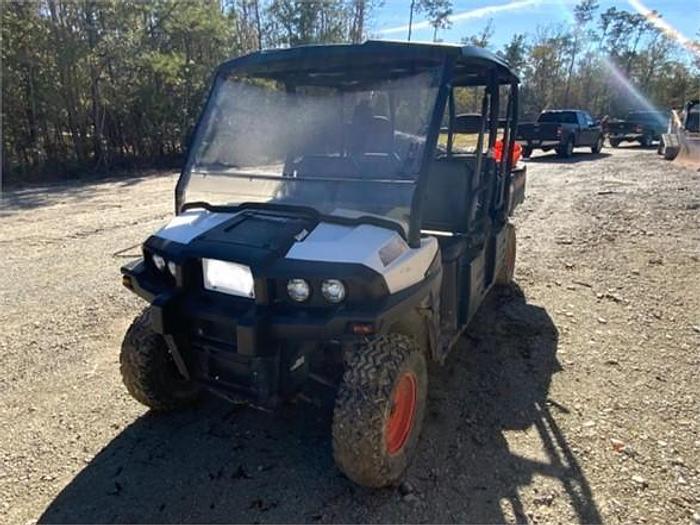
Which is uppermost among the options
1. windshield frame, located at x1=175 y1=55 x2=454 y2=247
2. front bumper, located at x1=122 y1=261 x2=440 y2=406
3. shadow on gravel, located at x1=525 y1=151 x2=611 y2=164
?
windshield frame, located at x1=175 y1=55 x2=454 y2=247

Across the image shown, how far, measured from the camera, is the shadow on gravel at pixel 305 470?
2.29 m

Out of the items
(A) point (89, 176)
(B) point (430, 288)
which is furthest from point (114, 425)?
(A) point (89, 176)

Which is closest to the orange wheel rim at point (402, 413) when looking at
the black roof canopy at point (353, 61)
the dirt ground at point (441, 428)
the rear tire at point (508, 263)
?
the dirt ground at point (441, 428)

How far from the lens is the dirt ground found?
2336 mm

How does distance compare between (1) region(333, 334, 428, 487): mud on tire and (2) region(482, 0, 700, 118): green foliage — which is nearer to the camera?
(1) region(333, 334, 428, 487): mud on tire

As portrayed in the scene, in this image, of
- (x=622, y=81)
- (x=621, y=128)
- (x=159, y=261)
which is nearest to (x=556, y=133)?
(x=621, y=128)

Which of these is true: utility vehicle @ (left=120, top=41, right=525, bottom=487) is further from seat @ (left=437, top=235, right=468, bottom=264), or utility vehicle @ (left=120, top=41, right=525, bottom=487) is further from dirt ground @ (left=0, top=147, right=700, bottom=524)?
dirt ground @ (left=0, top=147, right=700, bottom=524)

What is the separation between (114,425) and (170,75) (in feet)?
48.1

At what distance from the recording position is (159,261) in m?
2.53

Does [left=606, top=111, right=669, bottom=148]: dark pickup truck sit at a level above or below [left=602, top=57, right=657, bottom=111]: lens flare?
below

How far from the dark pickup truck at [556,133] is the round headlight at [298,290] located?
17168 millimetres

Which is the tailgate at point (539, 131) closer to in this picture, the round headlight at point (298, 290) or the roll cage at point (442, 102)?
the roll cage at point (442, 102)

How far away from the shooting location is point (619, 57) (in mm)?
52906

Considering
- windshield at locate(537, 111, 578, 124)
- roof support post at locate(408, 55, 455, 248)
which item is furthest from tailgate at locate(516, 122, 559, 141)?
roof support post at locate(408, 55, 455, 248)
